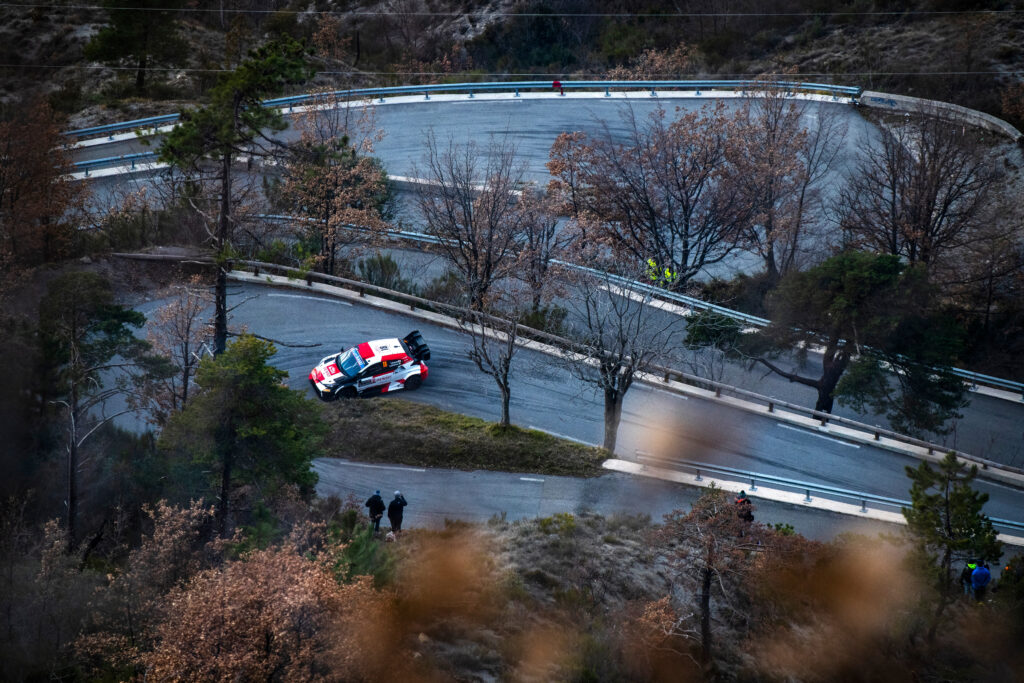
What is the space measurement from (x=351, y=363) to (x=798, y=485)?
13.7m

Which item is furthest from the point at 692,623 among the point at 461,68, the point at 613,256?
the point at 461,68

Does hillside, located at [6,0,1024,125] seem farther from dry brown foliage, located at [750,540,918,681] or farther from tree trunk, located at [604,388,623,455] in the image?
dry brown foliage, located at [750,540,918,681]

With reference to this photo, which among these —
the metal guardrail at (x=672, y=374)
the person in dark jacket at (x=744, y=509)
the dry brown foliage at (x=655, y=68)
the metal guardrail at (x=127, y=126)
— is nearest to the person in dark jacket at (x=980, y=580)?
the person in dark jacket at (x=744, y=509)

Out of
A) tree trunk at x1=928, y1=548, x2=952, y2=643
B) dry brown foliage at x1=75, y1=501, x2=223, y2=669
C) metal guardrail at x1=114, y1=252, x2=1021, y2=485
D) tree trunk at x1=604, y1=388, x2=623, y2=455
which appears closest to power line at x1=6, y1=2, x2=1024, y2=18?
metal guardrail at x1=114, y1=252, x2=1021, y2=485

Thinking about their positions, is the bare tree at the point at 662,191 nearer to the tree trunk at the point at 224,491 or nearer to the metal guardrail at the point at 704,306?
the metal guardrail at the point at 704,306

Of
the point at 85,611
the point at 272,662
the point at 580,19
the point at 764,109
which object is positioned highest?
the point at 580,19

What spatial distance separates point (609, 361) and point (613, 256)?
6.20m

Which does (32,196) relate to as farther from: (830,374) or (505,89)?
(830,374)

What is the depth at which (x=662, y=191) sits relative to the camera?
3666 cm

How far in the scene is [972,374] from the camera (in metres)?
31.4

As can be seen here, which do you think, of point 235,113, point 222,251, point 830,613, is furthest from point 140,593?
point 830,613

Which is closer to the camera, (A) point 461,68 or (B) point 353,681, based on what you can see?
(B) point 353,681

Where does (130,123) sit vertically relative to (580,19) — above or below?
below

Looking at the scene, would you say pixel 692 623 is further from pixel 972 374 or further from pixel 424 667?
pixel 972 374
